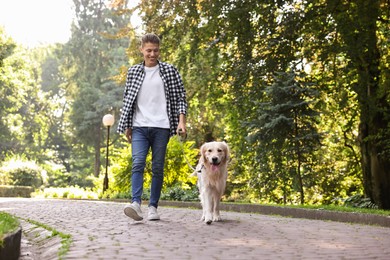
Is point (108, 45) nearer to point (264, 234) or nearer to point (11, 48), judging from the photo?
point (11, 48)

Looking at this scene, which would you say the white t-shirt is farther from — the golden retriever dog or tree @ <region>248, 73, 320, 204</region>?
tree @ <region>248, 73, 320, 204</region>

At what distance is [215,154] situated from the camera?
828cm

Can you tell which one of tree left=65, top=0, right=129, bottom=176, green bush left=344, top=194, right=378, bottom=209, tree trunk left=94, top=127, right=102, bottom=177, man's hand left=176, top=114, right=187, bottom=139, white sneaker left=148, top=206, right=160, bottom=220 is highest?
tree left=65, top=0, right=129, bottom=176

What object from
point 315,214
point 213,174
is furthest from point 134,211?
point 315,214

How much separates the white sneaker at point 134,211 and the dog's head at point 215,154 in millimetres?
1389

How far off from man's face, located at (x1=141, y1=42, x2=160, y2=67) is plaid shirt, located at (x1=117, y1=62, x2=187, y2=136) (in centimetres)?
10

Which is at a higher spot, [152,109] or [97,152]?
[97,152]

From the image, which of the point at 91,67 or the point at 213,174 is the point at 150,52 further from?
the point at 91,67

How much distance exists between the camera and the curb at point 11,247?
4.59 meters

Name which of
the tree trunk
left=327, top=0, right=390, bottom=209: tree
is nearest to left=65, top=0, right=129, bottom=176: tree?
the tree trunk

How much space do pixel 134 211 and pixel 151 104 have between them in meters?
1.41

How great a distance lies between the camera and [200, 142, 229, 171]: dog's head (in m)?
8.27

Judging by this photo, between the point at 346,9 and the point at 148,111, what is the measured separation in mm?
8328

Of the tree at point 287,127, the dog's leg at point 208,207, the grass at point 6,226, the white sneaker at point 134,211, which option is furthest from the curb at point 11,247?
the tree at point 287,127
